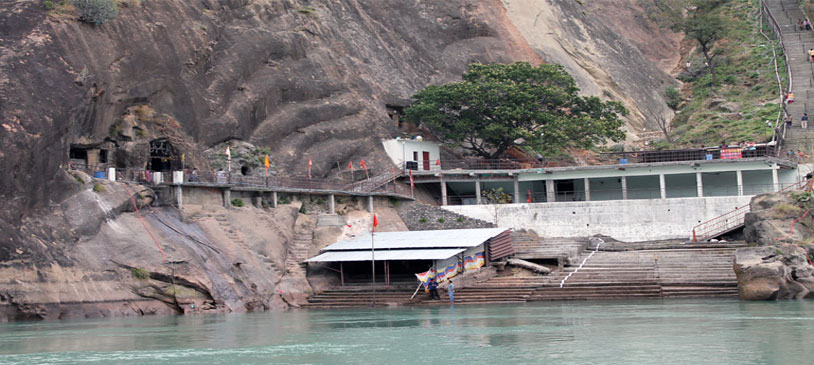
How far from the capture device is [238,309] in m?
41.6

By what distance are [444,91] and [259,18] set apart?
13.5 meters

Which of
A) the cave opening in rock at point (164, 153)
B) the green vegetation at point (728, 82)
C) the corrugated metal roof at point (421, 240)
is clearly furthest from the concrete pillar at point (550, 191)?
the cave opening in rock at point (164, 153)

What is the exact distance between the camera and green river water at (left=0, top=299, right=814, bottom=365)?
2394 cm

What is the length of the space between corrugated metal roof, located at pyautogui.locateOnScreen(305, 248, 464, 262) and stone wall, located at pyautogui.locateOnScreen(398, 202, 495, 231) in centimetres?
1029

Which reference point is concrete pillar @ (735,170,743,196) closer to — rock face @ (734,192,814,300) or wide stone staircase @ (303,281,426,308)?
rock face @ (734,192,814,300)

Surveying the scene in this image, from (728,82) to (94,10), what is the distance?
61.1 metres

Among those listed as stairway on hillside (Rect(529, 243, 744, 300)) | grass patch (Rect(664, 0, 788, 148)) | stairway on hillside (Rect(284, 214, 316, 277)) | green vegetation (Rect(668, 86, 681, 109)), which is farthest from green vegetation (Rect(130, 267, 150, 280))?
green vegetation (Rect(668, 86, 681, 109))

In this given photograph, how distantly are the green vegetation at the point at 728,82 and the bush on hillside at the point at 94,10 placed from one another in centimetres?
4401

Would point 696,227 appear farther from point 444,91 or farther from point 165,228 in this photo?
point 165,228

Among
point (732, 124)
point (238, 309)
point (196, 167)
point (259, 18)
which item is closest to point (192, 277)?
point (238, 309)

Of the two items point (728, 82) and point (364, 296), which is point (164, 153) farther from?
point (728, 82)

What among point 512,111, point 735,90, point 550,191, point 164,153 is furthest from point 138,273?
point 735,90

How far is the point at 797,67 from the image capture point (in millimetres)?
82125

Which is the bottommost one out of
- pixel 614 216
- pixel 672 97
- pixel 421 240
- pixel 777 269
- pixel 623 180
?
pixel 777 269
